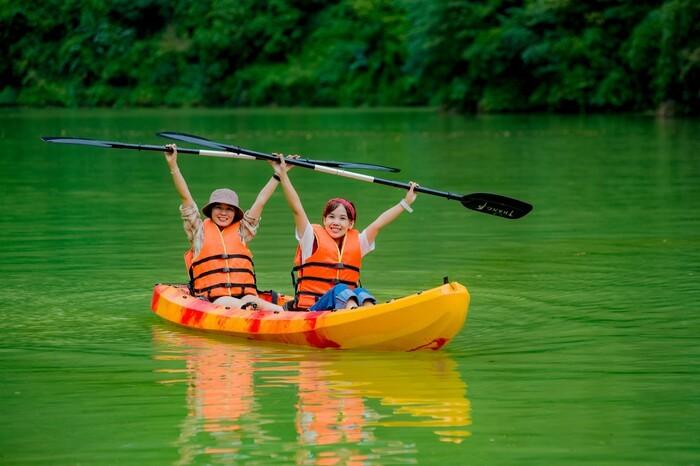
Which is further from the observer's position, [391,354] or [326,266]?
[326,266]

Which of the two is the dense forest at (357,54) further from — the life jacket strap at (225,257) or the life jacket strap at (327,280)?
the life jacket strap at (327,280)

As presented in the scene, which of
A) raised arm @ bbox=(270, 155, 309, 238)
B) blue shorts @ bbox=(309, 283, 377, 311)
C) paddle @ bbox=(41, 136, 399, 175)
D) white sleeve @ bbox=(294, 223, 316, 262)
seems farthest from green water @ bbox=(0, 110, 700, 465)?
paddle @ bbox=(41, 136, 399, 175)

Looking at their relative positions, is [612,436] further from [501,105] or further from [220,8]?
[220,8]

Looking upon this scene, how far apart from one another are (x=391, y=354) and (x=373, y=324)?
0.98ft

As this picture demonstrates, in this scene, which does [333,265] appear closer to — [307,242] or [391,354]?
[307,242]

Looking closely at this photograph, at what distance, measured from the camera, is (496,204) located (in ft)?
37.2

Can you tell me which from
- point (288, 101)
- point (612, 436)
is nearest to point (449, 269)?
point (612, 436)

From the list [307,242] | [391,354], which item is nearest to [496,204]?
[307,242]

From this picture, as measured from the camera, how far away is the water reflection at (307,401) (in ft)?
23.1

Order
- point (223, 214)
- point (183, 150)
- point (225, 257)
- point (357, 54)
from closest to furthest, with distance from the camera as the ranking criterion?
point (225, 257) < point (223, 214) < point (183, 150) < point (357, 54)

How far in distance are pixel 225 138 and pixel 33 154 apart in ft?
17.6

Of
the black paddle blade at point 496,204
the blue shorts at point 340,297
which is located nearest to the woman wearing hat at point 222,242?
the blue shorts at point 340,297

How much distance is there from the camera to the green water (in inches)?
283

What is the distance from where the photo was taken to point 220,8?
242 feet
